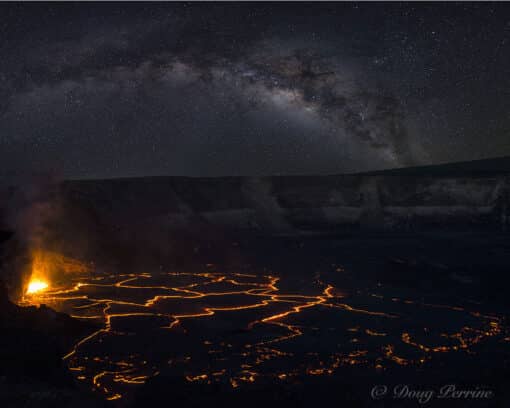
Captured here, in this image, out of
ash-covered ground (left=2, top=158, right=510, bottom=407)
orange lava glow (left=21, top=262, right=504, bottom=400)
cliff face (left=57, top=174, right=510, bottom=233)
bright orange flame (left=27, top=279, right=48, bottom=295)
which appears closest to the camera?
ash-covered ground (left=2, top=158, right=510, bottom=407)

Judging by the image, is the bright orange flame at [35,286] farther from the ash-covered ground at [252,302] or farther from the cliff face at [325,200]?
the cliff face at [325,200]

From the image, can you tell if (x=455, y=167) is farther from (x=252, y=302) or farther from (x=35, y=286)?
(x=35, y=286)

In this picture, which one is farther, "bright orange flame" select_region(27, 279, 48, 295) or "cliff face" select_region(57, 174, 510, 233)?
"cliff face" select_region(57, 174, 510, 233)

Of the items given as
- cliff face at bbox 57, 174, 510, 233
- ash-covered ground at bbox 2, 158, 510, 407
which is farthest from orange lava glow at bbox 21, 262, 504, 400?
cliff face at bbox 57, 174, 510, 233

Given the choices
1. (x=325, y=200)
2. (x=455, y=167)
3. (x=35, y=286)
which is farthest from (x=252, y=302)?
(x=455, y=167)

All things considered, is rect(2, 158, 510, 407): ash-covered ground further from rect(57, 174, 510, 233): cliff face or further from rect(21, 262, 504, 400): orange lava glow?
rect(57, 174, 510, 233): cliff face

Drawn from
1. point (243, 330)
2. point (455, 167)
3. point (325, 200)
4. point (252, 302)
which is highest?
point (455, 167)

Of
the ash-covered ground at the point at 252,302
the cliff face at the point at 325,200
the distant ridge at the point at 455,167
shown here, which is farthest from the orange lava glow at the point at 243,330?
the distant ridge at the point at 455,167

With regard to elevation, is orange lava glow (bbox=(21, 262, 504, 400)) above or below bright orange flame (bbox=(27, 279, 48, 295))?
below

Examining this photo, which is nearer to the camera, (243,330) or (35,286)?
(243,330)
